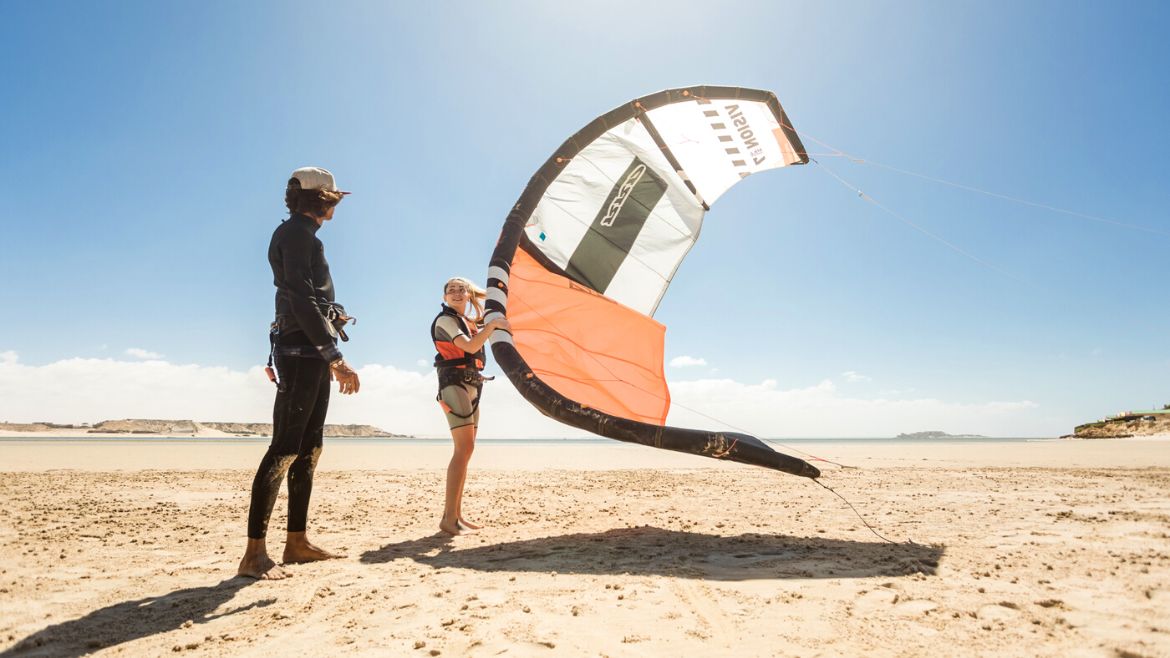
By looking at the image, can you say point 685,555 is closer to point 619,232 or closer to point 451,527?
point 451,527

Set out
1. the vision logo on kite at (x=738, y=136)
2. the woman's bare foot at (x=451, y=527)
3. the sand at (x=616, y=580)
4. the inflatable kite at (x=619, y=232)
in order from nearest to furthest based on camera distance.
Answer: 1. the sand at (x=616, y=580)
2. the woman's bare foot at (x=451, y=527)
3. the inflatable kite at (x=619, y=232)
4. the vision logo on kite at (x=738, y=136)

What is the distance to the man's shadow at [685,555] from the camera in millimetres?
2930

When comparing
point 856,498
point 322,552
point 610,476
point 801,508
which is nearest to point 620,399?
point 801,508

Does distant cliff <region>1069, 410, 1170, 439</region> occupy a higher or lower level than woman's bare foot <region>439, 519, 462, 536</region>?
higher

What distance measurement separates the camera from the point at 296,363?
3104mm

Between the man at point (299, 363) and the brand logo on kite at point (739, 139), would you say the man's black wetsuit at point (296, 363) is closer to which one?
the man at point (299, 363)

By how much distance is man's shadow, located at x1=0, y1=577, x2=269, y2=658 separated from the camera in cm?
208

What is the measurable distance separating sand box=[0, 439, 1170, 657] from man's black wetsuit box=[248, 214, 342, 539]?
1.33ft

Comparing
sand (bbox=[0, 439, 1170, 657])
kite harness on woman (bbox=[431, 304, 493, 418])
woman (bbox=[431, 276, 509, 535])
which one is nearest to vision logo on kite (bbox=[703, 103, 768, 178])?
woman (bbox=[431, 276, 509, 535])

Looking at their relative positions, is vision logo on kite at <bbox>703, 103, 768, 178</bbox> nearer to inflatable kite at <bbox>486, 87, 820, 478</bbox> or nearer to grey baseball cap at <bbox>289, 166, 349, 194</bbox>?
inflatable kite at <bbox>486, 87, 820, 478</bbox>

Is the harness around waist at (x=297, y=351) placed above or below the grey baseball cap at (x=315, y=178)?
below

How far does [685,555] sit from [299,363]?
2.42 metres

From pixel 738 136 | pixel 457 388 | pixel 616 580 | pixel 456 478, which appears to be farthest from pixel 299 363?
pixel 738 136

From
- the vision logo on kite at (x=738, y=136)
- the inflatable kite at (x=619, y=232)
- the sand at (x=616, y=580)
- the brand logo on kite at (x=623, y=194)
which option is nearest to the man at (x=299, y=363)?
the sand at (x=616, y=580)
